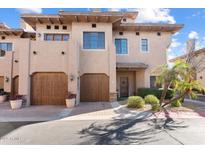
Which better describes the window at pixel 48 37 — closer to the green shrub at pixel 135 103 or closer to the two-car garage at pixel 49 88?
the two-car garage at pixel 49 88

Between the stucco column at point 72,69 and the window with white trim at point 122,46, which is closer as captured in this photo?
the stucco column at point 72,69

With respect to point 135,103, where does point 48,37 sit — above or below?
above

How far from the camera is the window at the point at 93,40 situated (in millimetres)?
15656

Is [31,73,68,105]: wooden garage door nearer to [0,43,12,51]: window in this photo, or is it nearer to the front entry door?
[0,43,12,51]: window

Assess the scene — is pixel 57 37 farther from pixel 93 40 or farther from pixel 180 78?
pixel 180 78

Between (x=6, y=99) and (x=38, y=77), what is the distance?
15.8 feet

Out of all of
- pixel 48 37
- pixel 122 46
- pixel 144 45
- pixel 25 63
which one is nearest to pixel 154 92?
pixel 144 45

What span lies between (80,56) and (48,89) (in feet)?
13.1

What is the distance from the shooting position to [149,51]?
1775cm

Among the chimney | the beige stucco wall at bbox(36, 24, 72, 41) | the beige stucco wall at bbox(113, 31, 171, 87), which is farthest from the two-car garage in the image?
the chimney

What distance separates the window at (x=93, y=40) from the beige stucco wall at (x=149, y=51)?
86.4 inches

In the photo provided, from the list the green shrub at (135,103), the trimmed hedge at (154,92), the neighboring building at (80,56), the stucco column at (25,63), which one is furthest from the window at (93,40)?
the green shrub at (135,103)

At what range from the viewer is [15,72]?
647 inches

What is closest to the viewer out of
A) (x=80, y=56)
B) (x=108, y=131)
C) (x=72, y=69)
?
(x=108, y=131)
